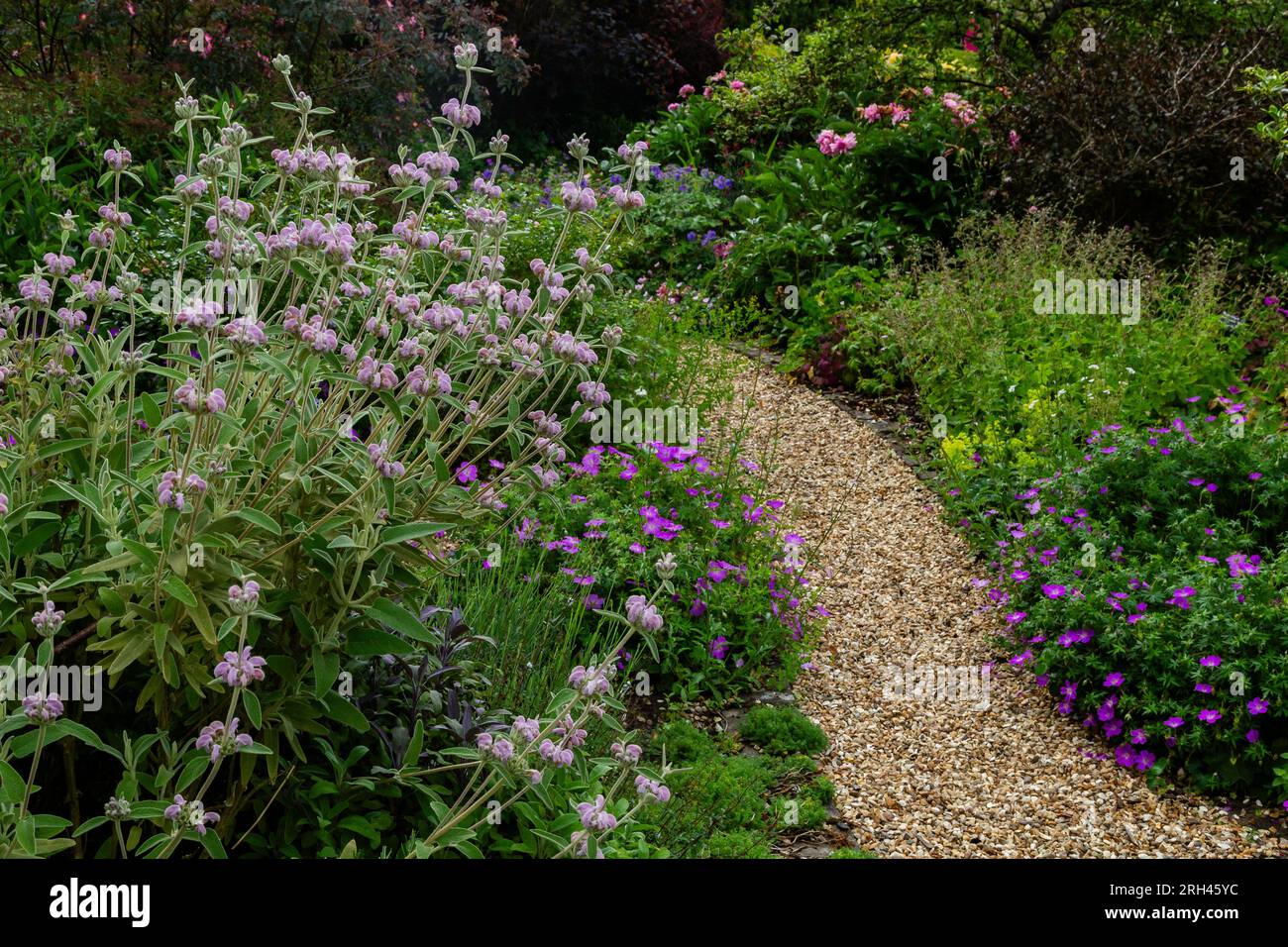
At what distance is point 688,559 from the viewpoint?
4.52m

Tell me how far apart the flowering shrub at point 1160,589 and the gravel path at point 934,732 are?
16 cm

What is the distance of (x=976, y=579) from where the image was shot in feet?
17.5

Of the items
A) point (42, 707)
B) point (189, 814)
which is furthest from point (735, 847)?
point (42, 707)

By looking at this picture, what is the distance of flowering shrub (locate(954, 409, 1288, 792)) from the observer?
13.0 feet

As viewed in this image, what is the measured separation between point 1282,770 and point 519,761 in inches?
113

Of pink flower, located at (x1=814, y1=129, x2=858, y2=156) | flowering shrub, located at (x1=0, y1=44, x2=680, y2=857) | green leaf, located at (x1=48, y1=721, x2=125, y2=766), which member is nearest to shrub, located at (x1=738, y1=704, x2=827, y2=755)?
flowering shrub, located at (x1=0, y1=44, x2=680, y2=857)

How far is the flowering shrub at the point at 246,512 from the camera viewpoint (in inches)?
82.6

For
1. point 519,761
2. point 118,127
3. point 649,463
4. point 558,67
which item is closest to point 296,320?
point 519,761

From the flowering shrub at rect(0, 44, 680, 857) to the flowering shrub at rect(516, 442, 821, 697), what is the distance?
5.27 feet

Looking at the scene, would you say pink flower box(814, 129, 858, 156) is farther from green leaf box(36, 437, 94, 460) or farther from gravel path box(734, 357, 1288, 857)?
green leaf box(36, 437, 94, 460)

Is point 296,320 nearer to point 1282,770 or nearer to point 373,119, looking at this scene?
point 1282,770

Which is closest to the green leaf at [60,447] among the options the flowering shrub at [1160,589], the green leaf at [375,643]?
the green leaf at [375,643]

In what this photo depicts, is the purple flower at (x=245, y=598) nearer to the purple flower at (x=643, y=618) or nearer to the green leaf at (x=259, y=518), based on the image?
the green leaf at (x=259, y=518)

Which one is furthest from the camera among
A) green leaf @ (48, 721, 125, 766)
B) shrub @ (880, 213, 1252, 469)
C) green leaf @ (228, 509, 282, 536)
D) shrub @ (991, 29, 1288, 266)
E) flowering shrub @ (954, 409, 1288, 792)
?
shrub @ (991, 29, 1288, 266)
